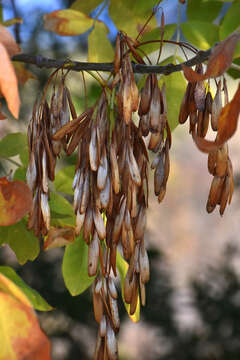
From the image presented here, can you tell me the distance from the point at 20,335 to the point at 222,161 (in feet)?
0.65

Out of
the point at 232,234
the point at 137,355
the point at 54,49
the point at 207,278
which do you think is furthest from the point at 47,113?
the point at 232,234

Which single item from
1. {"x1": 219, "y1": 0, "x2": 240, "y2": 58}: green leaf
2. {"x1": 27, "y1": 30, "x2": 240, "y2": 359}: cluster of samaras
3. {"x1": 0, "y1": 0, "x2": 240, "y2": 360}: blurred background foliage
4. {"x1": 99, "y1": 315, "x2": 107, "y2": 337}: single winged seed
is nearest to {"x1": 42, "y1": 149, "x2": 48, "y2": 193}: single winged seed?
{"x1": 27, "y1": 30, "x2": 240, "y2": 359}: cluster of samaras

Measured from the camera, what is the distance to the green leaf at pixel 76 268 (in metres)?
0.54

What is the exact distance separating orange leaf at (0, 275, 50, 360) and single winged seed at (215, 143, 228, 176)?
0.18 metres

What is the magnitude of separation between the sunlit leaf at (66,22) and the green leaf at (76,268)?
8.4 inches

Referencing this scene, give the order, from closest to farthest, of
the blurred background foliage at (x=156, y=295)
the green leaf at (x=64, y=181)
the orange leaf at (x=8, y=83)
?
the orange leaf at (x=8, y=83)
the green leaf at (x=64, y=181)
the blurred background foliage at (x=156, y=295)

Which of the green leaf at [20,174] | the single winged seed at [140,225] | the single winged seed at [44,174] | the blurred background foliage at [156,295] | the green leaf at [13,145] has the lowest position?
the blurred background foliage at [156,295]

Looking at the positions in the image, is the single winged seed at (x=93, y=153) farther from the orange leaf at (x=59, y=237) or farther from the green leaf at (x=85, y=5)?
the green leaf at (x=85, y=5)

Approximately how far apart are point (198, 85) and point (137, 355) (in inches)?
54.5

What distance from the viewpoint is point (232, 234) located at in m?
1.84

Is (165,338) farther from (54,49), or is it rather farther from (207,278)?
(54,49)

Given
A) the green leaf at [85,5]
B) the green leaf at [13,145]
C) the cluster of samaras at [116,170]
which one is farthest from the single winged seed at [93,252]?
the green leaf at [85,5]

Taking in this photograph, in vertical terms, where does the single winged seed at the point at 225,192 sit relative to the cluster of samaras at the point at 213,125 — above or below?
below

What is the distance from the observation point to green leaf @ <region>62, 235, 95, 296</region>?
1.77 ft
